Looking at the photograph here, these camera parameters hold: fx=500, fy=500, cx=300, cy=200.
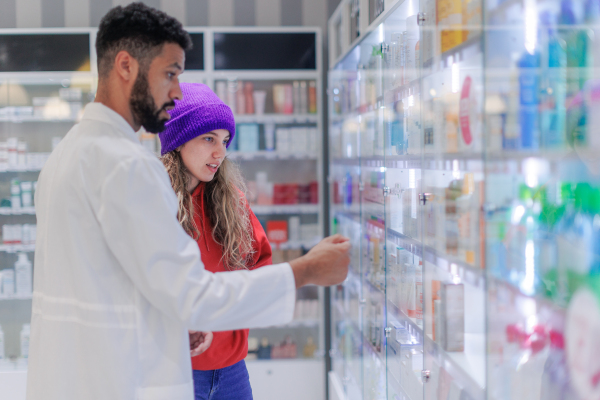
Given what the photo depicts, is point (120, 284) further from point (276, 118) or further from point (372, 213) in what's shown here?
point (276, 118)

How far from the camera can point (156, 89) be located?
117 cm

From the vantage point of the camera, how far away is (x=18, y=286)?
12.9 feet

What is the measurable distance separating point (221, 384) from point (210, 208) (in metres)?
0.63

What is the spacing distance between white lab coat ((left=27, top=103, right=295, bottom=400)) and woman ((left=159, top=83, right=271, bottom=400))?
1.92ft

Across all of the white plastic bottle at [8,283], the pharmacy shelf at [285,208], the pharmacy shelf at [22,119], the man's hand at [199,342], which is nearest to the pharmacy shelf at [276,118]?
the pharmacy shelf at [285,208]

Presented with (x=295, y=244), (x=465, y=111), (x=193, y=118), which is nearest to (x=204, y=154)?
(x=193, y=118)

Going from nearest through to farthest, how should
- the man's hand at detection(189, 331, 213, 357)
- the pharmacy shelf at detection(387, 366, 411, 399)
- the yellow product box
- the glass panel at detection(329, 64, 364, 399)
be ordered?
the yellow product box < the man's hand at detection(189, 331, 213, 357) < the pharmacy shelf at detection(387, 366, 411, 399) < the glass panel at detection(329, 64, 364, 399)

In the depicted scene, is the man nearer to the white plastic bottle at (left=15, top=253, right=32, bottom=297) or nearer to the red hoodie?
the red hoodie

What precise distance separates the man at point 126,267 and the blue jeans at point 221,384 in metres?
0.56

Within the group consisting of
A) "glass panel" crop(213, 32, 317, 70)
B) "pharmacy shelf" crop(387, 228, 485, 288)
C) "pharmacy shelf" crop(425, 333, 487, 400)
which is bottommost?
"pharmacy shelf" crop(425, 333, 487, 400)

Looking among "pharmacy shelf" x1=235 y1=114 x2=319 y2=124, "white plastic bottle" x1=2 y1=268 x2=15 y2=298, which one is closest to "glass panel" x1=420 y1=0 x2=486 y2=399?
"pharmacy shelf" x1=235 y1=114 x2=319 y2=124

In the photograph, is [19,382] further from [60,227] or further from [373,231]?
[60,227]

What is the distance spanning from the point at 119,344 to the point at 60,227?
29 cm

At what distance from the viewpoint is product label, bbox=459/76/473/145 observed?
1387mm
